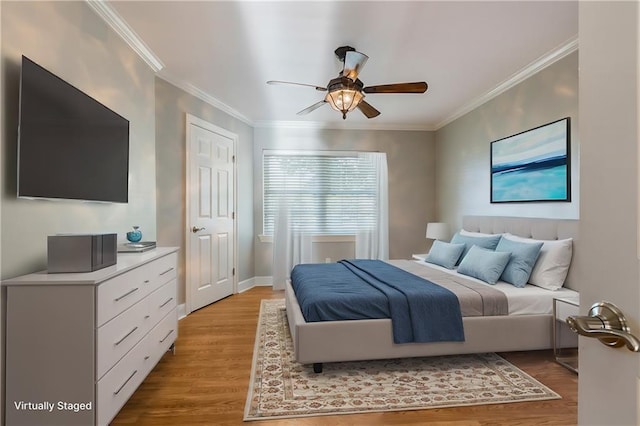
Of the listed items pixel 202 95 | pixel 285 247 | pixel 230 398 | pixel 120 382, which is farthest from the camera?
pixel 285 247

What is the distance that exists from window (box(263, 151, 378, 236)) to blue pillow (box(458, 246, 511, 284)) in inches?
89.1

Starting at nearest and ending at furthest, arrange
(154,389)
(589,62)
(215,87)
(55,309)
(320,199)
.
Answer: (589,62) < (55,309) < (154,389) < (215,87) < (320,199)

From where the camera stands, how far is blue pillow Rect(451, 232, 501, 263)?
3.32 metres

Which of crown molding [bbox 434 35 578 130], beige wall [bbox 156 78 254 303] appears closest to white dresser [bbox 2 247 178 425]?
beige wall [bbox 156 78 254 303]

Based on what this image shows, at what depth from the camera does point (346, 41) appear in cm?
266

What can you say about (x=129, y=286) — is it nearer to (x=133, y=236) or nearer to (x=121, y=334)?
(x=121, y=334)

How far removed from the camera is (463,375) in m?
2.29

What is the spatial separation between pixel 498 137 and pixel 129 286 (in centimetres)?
387

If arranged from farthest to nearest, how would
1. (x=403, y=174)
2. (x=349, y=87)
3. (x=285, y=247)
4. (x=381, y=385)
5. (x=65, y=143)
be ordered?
(x=403, y=174) < (x=285, y=247) < (x=349, y=87) < (x=381, y=385) < (x=65, y=143)

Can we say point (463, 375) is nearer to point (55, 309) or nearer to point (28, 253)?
point (55, 309)

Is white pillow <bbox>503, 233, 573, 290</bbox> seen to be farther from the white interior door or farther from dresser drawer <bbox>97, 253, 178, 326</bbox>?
dresser drawer <bbox>97, 253, 178, 326</bbox>

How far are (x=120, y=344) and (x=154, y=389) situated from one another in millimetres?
645

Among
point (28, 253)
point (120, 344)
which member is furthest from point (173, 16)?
point (120, 344)

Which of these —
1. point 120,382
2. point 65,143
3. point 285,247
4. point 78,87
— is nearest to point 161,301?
point 120,382
